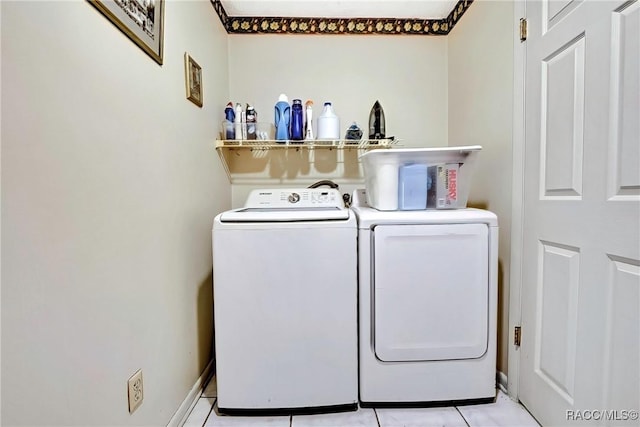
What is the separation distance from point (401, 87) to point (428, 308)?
1.61 metres

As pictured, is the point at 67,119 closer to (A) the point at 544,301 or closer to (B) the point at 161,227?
(B) the point at 161,227

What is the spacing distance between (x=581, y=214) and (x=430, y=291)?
0.63 metres

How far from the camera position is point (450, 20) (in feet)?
6.89

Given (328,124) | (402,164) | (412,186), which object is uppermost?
(328,124)

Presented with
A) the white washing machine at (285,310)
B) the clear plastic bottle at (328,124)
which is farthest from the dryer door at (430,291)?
the clear plastic bottle at (328,124)

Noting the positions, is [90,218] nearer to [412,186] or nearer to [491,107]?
[412,186]

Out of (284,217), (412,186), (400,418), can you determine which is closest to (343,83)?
(412,186)

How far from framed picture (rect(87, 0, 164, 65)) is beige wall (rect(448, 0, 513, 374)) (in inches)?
61.6

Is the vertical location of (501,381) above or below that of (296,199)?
below

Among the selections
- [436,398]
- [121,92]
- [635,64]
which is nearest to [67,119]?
[121,92]

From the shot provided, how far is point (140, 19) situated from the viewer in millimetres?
1030

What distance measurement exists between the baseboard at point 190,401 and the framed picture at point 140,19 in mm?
1475

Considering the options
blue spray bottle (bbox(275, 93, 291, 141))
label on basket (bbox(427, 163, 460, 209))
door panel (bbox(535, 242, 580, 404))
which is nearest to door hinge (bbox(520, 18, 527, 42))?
label on basket (bbox(427, 163, 460, 209))

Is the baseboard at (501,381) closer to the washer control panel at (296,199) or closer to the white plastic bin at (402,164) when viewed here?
the white plastic bin at (402,164)
